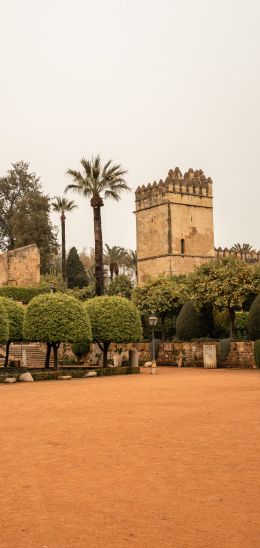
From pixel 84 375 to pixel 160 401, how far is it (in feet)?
37.9

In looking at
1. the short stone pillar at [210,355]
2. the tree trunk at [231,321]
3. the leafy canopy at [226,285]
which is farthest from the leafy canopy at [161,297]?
the short stone pillar at [210,355]

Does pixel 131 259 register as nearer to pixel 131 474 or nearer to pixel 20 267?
pixel 20 267

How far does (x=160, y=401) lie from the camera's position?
16.2m

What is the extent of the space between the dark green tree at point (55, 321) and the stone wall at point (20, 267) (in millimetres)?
22722

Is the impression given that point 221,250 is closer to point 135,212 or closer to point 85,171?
point 135,212

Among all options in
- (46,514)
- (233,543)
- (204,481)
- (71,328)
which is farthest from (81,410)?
(71,328)

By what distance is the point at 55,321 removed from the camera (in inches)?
1063

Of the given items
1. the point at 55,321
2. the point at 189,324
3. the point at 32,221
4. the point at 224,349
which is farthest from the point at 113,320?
the point at 32,221

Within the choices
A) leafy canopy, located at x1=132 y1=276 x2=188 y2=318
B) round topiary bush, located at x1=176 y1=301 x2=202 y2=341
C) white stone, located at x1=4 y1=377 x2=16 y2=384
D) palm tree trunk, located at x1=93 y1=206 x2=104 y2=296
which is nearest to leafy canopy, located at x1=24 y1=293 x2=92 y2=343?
white stone, located at x1=4 y1=377 x2=16 y2=384

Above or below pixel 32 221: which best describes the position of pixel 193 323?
below

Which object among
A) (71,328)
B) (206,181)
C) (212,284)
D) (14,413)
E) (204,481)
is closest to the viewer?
(204,481)

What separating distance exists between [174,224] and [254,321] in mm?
24983

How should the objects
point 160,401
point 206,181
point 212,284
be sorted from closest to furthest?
point 160,401, point 212,284, point 206,181

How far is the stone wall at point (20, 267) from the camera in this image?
5006 cm
